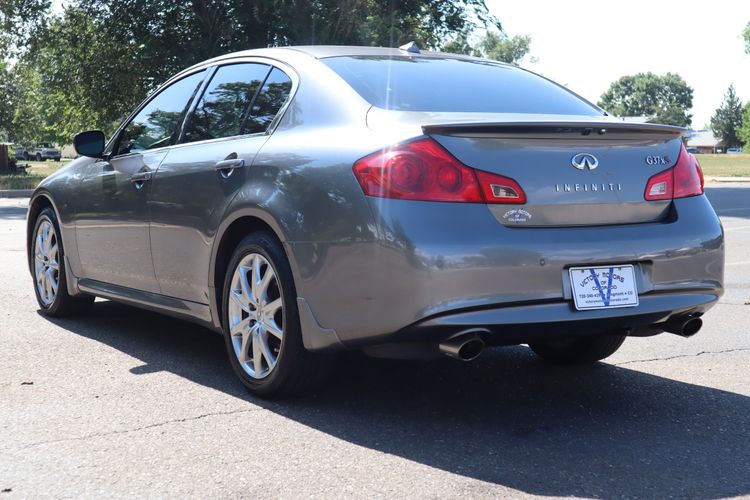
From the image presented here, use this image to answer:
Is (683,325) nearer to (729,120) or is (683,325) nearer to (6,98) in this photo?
(6,98)

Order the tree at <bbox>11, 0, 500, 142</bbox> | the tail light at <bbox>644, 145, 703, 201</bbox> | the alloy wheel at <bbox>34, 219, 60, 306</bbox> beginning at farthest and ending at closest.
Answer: the tree at <bbox>11, 0, 500, 142</bbox>, the alloy wheel at <bbox>34, 219, 60, 306</bbox>, the tail light at <bbox>644, 145, 703, 201</bbox>

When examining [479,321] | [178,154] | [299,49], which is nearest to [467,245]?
[479,321]

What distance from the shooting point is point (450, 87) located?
187 inches

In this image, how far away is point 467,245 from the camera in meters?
3.89

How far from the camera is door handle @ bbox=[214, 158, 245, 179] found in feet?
15.7

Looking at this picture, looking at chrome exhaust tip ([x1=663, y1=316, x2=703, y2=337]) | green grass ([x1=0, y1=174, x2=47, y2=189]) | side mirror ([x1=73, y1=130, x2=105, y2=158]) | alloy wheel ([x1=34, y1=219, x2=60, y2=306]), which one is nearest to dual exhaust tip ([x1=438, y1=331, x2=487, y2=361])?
chrome exhaust tip ([x1=663, y1=316, x2=703, y2=337])

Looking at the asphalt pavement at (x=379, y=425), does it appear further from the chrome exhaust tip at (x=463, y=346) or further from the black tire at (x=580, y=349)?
the chrome exhaust tip at (x=463, y=346)

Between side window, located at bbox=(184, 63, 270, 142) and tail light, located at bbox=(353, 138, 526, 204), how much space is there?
51.3 inches

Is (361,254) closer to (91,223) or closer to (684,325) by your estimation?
(684,325)

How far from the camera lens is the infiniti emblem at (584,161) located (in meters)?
4.17

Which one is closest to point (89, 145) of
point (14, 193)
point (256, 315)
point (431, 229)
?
point (256, 315)

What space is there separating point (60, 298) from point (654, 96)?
172 metres

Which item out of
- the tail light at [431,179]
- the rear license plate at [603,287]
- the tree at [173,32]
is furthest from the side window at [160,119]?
the tree at [173,32]

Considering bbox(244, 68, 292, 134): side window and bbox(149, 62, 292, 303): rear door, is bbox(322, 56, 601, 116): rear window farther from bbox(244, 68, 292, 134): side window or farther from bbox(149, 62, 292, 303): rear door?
bbox(149, 62, 292, 303): rear door
